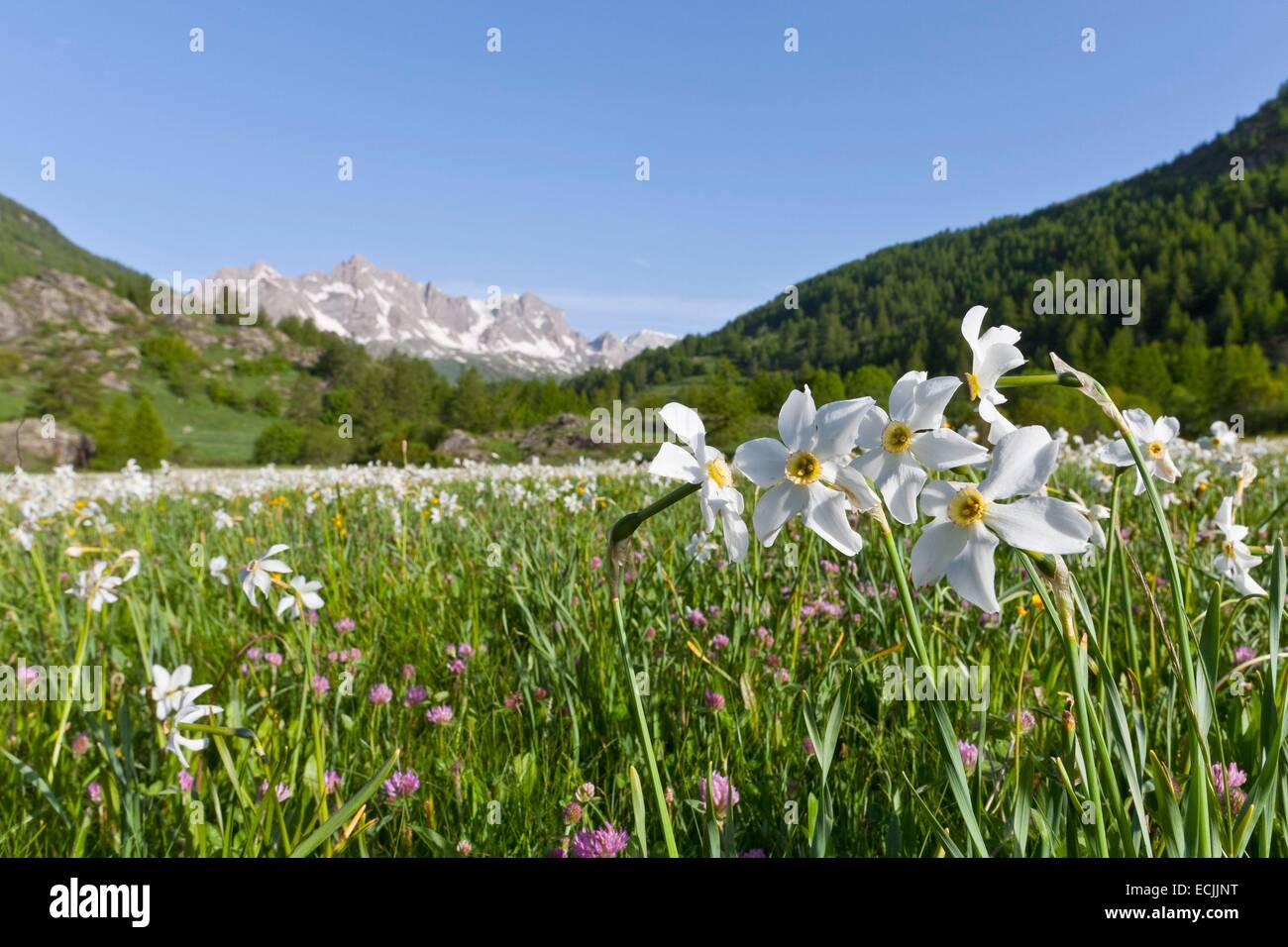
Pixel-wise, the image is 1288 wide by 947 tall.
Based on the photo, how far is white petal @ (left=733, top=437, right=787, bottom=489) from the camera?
0.94 metres

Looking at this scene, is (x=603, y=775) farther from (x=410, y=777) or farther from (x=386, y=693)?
(x=386, y=693)

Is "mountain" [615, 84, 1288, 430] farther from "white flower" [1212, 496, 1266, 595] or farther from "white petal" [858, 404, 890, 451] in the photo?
"white petal" [858, 404, 890, 451]

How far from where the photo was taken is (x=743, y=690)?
70.6 inches

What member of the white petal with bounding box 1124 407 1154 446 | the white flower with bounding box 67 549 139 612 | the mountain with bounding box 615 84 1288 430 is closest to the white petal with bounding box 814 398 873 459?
the white petal with bounding box 1124 407 1154 446

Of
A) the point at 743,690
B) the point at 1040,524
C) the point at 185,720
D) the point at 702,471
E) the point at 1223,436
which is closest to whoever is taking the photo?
the point at 1040,524

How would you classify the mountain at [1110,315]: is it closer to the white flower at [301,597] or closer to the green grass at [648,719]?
the green grass at [648,719]

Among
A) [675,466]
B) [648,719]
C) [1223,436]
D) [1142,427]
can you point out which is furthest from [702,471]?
[1223,436]

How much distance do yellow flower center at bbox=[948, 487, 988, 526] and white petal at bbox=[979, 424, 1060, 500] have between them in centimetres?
2

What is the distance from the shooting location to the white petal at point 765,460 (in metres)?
0.94

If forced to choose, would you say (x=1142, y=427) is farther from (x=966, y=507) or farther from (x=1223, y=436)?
(x=1223, y=436)

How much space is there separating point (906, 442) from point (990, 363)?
0.26m

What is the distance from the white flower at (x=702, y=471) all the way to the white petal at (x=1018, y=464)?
331 mm

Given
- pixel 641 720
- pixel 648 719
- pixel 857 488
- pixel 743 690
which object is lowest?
pixel 648 719
